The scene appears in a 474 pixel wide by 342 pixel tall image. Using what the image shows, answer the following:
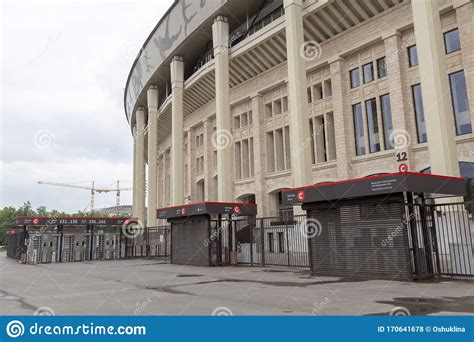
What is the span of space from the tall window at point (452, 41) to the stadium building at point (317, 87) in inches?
2.4

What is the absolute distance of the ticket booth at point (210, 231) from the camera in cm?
2225

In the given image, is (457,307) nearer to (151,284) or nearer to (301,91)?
(151,284)

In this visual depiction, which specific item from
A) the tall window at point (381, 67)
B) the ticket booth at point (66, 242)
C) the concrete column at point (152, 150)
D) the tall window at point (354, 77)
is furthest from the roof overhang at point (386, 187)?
the concrete column at point (152, 150)

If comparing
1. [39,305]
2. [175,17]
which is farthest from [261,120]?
[39,305]

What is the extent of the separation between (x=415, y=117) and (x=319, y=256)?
14786 millimetres

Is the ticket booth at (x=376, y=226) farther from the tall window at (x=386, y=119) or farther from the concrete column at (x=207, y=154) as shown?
the concrete column at (x=207, y=154)

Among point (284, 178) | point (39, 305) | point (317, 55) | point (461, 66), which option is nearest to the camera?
point (39, 305)

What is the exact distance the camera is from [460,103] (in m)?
24.1

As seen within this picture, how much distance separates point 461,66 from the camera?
2406 centimetres

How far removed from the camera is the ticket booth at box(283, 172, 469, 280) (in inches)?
524

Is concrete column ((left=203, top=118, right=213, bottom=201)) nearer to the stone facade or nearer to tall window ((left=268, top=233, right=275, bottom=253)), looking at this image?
the stone facade

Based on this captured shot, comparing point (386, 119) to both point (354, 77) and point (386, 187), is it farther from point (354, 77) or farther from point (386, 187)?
point (386, 187)

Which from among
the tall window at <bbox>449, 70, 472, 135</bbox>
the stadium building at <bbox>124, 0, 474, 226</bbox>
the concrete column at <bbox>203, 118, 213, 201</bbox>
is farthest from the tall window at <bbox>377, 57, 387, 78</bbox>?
the concrete column at <bbox>203, 118, 213, 201</bbox>

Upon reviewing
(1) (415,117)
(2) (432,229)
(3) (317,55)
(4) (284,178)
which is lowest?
(2) (432,229)
